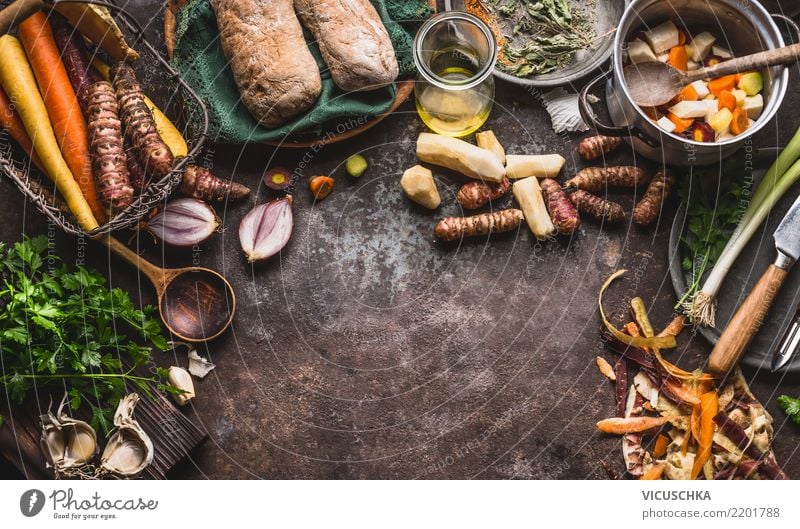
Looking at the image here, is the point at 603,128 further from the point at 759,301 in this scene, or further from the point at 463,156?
the point at 759,301

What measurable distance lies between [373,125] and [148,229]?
0.66 metres

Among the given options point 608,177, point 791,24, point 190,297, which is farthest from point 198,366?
point 791,24

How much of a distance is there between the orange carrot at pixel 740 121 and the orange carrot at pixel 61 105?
163 cm

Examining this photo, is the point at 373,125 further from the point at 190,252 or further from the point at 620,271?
the point at 620,271

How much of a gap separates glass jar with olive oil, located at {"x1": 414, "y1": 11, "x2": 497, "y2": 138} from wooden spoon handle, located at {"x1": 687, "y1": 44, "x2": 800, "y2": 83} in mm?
540

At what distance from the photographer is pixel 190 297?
196 cm

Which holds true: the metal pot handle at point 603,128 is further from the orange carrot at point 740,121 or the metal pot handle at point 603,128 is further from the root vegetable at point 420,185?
the root vegetable at point 420,185

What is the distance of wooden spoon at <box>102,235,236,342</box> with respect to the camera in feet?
6.36

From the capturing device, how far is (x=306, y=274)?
2.02 meters

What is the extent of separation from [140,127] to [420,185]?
0.73 meters

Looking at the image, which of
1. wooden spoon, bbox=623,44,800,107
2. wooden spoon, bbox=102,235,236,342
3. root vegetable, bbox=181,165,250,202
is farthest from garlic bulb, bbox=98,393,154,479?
wooden spoon, bbox=623,44,800,107

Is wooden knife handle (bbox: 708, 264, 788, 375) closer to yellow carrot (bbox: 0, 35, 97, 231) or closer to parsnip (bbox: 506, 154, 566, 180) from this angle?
parsnip (bbox: 506, 154, 566, 180)
